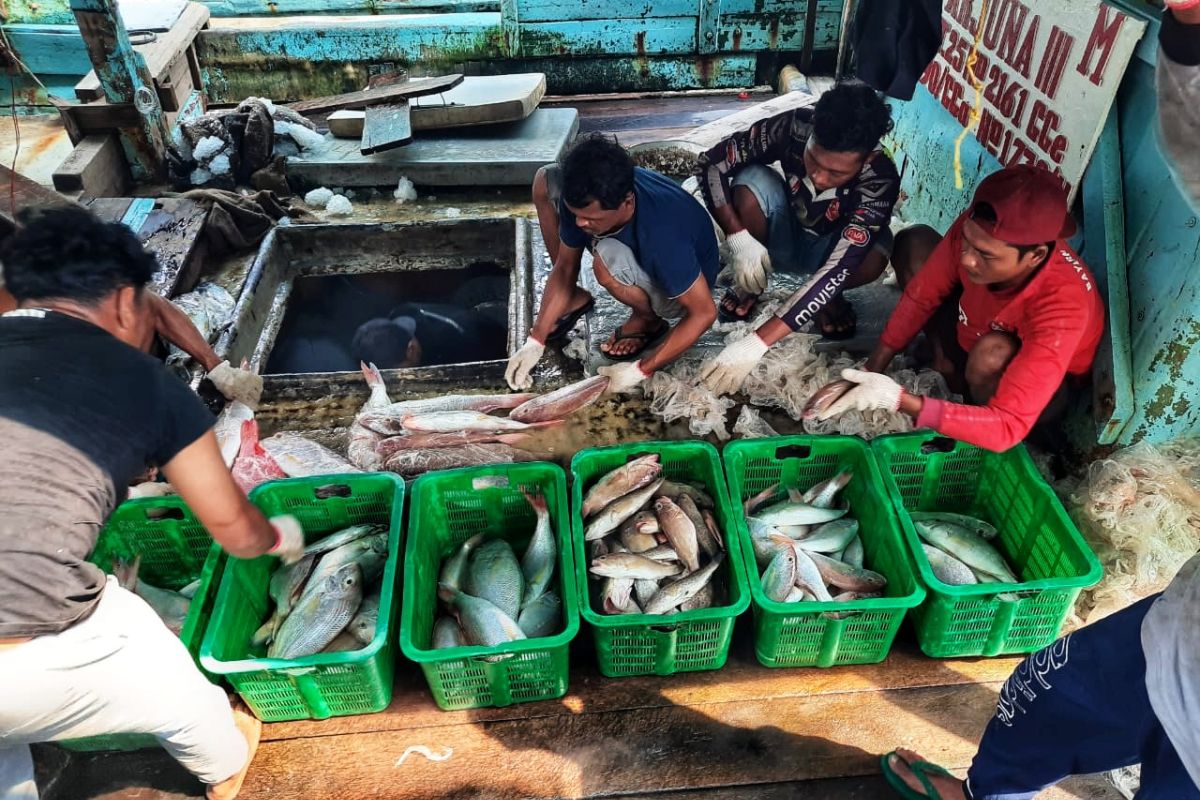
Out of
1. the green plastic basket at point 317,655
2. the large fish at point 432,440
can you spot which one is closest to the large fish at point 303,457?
the large fish at point 432,440

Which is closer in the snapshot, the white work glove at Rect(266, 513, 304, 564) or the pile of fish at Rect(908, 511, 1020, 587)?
the white work glove at Rect(266, 513, 304, 564)

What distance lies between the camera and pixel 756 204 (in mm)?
3990

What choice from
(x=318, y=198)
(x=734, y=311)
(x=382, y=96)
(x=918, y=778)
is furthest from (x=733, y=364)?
(x=382, y=96)

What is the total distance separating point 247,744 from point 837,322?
3243 mm

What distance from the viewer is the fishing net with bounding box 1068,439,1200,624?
9.09 feet

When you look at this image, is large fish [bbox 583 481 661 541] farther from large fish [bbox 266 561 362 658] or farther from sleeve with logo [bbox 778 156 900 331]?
sleeve with logo [bbox 778 156 900 331]

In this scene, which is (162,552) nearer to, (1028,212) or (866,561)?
(866,561)

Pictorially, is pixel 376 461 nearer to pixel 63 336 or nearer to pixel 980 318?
pixel 63 336

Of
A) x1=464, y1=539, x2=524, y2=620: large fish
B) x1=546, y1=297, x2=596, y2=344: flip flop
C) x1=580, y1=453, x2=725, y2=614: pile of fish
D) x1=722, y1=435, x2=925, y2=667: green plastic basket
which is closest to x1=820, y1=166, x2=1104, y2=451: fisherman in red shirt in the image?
x1=722, y1=435, x2=925, y2=667: green plastic basket

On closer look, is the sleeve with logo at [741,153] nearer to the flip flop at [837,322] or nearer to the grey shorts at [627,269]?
the grey shorts at [627,269]

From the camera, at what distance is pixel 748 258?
12.9 feet

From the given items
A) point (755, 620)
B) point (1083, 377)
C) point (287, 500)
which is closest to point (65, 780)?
point (287, 500)

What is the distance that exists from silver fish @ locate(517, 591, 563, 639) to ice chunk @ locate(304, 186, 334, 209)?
405cm

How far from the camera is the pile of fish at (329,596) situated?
2.55m
